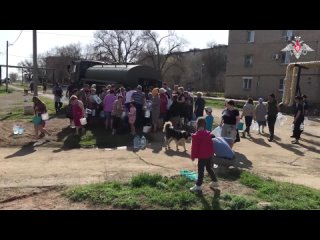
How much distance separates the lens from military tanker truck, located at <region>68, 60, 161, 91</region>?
700 inches

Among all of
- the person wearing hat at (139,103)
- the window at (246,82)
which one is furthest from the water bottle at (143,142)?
the window at (246,82)

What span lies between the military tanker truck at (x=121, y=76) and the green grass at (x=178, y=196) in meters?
10.4

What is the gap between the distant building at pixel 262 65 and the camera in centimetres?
3719

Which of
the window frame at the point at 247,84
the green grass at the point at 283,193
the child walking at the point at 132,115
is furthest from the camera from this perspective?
the window frame at the point at 247,84

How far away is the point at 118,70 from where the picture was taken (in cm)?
1859

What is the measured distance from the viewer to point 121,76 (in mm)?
18016

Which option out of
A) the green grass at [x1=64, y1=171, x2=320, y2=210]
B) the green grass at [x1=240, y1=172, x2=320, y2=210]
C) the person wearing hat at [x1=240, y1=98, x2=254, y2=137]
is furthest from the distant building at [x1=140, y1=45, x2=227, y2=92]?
the green grass at [x1=64, y1=171, x2=320, y2=210]

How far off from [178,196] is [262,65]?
38282mm

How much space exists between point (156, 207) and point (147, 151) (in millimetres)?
5294

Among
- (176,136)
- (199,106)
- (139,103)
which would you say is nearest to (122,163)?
(176,136)

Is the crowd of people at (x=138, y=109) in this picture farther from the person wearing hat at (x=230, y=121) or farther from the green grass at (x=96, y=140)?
the person wearing hat at (x=230, y=121)
